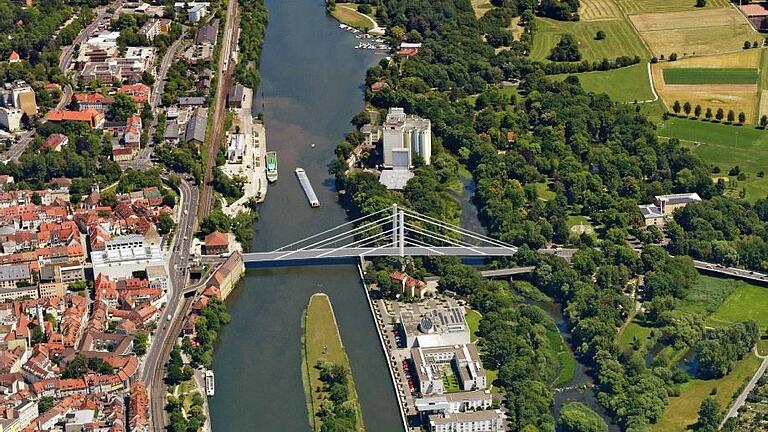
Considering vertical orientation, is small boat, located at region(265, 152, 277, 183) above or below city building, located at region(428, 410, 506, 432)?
above

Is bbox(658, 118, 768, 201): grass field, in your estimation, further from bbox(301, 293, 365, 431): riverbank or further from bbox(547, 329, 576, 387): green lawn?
bbox(301, 293, 365, 431): riverbank

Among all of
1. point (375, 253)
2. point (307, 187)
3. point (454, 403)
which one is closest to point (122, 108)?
point (307, 187)

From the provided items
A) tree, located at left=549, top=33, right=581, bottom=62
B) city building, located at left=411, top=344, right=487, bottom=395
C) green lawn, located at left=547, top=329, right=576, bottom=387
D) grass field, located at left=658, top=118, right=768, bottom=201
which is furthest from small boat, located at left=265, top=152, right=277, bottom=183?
tree, located at left=549, top=33, right=581, bottom=62

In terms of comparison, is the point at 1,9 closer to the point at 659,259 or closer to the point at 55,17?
the point at 55,17

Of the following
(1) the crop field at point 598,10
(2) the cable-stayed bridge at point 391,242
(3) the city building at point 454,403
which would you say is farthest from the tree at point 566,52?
(3) the city building at point 454,403

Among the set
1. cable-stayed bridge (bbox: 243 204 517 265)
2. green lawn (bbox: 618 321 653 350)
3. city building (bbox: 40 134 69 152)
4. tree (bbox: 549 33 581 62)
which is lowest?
green lawn (bbox: 618 321 653 350)

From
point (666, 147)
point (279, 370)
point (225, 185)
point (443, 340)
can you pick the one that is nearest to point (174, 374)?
point (279, 370)
